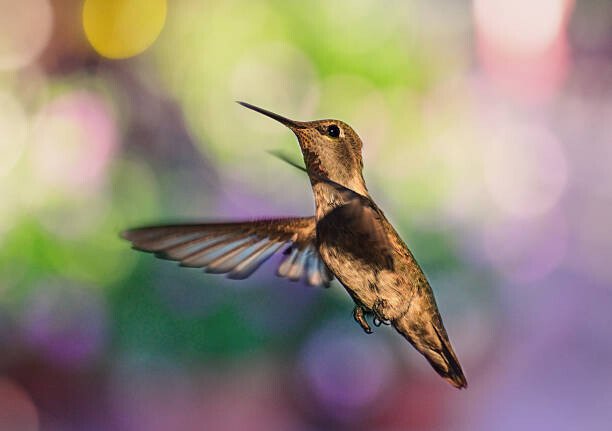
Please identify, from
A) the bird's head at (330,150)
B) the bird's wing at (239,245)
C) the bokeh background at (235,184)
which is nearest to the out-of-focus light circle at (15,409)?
the bokeh background at (235,184)

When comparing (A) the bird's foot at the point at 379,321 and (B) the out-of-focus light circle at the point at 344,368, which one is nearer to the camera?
(A) the bird's foot at the point at 379,321

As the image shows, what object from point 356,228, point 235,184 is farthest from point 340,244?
point 235,184

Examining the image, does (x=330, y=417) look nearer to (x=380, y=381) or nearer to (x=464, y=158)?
(x=380, y=381)

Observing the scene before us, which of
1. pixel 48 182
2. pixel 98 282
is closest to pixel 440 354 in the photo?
A: pixel 98 282

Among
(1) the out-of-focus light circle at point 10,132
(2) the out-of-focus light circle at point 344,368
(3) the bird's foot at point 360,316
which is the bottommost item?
(2) the out-of-focus light circle at point 344,368

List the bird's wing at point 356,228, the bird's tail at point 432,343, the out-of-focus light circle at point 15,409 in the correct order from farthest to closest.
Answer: the out-of-focus light circle at point 15,409 < the bird's tail at point 432,343 < the bird's wing at point 356,228

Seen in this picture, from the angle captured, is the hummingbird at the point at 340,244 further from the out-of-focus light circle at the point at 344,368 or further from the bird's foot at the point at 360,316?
the out-of-focus light circle at the point at 344,368

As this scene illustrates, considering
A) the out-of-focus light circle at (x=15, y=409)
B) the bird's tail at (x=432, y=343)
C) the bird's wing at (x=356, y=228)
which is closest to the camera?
the bird's wing at (x=356, y=228)

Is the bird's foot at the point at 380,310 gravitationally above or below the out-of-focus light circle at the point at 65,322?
above
